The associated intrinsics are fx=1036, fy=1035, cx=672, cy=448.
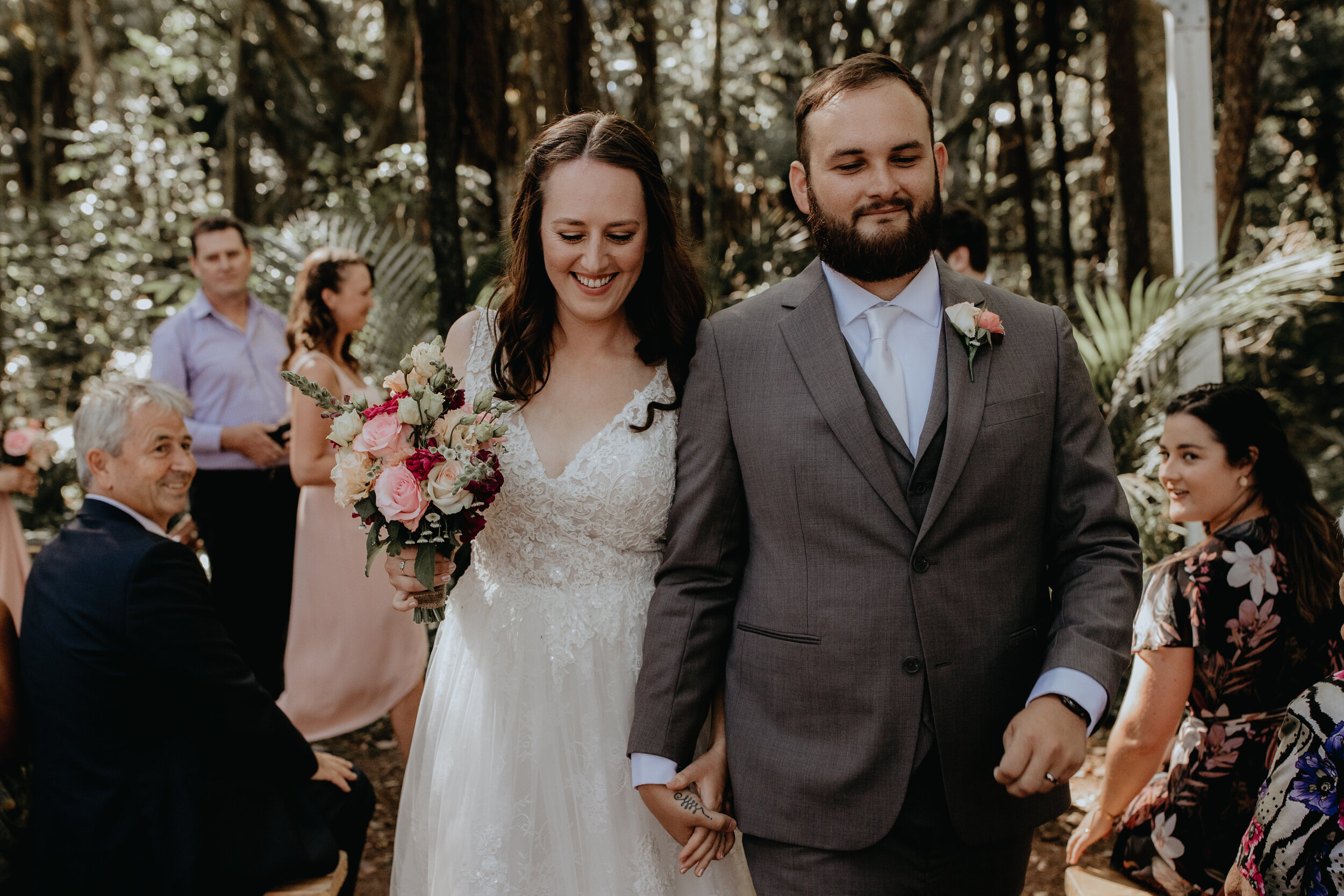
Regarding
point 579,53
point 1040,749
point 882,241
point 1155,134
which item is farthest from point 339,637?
point 1155,134

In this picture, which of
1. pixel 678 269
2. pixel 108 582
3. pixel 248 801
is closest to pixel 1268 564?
pixel 678 269

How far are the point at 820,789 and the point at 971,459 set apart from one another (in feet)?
2.15

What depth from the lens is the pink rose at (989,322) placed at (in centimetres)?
191

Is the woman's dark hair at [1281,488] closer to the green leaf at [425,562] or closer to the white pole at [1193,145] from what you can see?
the green leaf at [425,562]

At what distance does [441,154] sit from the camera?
550 cm

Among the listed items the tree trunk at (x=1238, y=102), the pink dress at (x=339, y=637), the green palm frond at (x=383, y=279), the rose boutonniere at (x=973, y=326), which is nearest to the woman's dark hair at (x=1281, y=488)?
the rose boutonniere at (x=973, y=326)

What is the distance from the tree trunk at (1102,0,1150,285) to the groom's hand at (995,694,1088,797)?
543 cm

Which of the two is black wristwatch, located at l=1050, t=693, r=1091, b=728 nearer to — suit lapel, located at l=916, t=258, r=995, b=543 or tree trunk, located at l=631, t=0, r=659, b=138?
suit lapel, located at l=916, t=258, r=995, b=543

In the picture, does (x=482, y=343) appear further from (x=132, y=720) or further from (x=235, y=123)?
(x=235, y=123)

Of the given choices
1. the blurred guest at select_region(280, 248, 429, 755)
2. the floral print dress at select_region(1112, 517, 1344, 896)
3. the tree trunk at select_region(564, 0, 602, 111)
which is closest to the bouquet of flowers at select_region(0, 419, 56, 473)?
the blurred guest at select_region(280, 248, 429, 755)

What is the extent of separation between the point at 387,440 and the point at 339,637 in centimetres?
250

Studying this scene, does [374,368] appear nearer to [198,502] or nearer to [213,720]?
[198,502]

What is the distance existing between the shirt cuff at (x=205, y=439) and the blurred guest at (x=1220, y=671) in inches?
152

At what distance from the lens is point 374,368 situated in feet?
19.9
